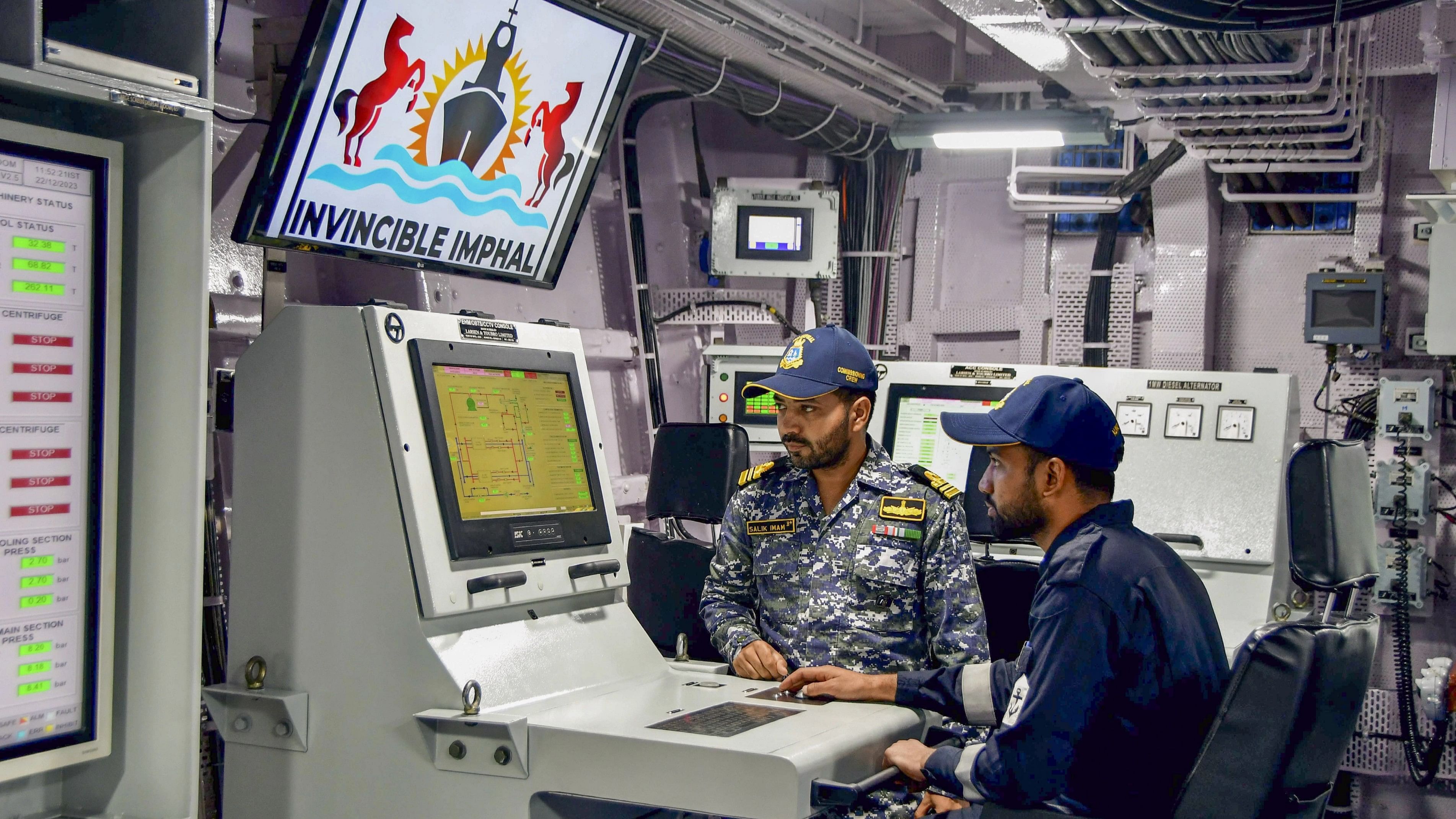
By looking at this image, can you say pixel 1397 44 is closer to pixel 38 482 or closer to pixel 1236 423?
pixel 1236 423

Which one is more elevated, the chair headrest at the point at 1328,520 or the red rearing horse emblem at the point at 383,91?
the red rearing horse emblem at the point at 383,91

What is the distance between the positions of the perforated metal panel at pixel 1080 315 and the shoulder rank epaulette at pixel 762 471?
4.35m

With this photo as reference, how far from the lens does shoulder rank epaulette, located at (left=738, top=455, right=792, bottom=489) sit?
10.2 ft

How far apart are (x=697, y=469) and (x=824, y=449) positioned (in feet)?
1.91

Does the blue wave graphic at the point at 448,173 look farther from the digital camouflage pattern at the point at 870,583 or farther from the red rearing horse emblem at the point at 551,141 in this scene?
the digital camouflage pattern at the point at 870,583

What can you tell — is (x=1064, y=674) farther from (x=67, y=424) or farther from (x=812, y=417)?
(x=67, y=424)

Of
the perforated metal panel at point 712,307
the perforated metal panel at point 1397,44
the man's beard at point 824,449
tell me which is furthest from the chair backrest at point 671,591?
the perforated metal panel at point 1397,44

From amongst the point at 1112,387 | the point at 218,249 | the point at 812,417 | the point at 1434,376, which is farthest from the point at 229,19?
the point at 1434,376

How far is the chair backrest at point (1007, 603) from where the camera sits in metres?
3.34

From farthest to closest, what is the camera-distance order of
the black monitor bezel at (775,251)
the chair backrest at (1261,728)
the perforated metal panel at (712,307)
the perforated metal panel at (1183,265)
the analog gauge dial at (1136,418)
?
the perforated metal panel at (1183,265), the black monitor bezel at (775,251), the perforated metal panel at (712,307), the analog gauge dial at (1136,418), the chair backrest at (1261,728)

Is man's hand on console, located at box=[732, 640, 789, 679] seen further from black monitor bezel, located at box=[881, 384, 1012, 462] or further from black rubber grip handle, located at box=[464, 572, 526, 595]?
black monitor bezel, located at box=[881, 384, 1012, 462]

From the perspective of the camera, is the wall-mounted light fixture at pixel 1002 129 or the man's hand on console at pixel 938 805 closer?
the man's hand on console at pixel 938 805

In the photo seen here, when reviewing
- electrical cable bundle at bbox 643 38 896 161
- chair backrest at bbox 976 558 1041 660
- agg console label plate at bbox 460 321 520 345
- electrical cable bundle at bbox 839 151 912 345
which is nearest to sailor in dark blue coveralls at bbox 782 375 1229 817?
chair backrest at bbox 976 558 1041 660

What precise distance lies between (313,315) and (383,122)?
925 millimetres
